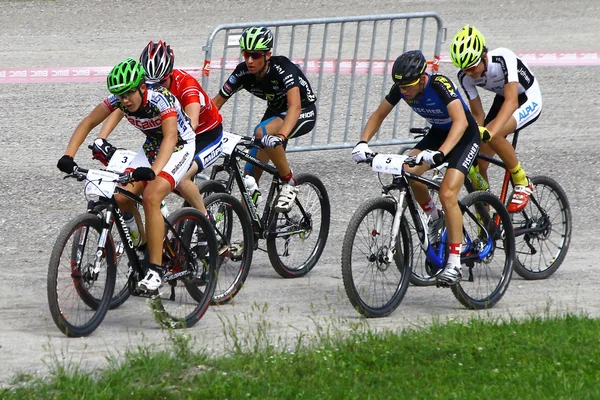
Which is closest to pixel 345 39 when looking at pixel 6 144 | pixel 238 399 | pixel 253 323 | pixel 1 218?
pixel 6 144

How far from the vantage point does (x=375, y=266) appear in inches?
343

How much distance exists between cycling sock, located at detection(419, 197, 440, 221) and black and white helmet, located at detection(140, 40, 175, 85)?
2261mm

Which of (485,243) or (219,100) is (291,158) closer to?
(219,100)

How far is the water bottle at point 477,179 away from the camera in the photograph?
396 inches

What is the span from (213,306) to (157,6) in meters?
15.3

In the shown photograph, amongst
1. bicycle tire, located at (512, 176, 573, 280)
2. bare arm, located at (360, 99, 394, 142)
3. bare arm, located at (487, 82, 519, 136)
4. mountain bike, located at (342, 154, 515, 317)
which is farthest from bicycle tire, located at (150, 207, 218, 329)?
bicycle tire, located at (512, 176, 573, 280)

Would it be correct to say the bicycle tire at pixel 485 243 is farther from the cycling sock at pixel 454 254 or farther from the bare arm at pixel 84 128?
the bare arm at pixel 84 128

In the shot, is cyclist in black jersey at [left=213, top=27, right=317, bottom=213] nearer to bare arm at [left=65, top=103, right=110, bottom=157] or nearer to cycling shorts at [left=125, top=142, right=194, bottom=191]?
cycling shorts at [left=125, top=142, right=194, bottom=191]

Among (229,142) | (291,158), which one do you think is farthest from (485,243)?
(291,158)

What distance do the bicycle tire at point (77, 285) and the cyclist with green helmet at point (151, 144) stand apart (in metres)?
0.28

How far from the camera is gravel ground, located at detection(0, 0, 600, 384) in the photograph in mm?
8367

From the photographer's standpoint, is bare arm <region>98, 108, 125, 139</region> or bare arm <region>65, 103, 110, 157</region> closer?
bare arm <region>65, 103, 110, 157</region>

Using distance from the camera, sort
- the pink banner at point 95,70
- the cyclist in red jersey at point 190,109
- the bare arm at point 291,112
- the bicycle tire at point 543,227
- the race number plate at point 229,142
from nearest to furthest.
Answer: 1. the cyclist in red jersey at point 190,109
2. the race number plate at point 229,142
3. the bare arm at point 291,112
4. the bicycle tire at point 543,227
5. the pink banner at point 95,70

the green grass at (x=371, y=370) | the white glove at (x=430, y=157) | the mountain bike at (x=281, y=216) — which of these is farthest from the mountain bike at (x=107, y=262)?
the white glove at (x=430, y=157)
